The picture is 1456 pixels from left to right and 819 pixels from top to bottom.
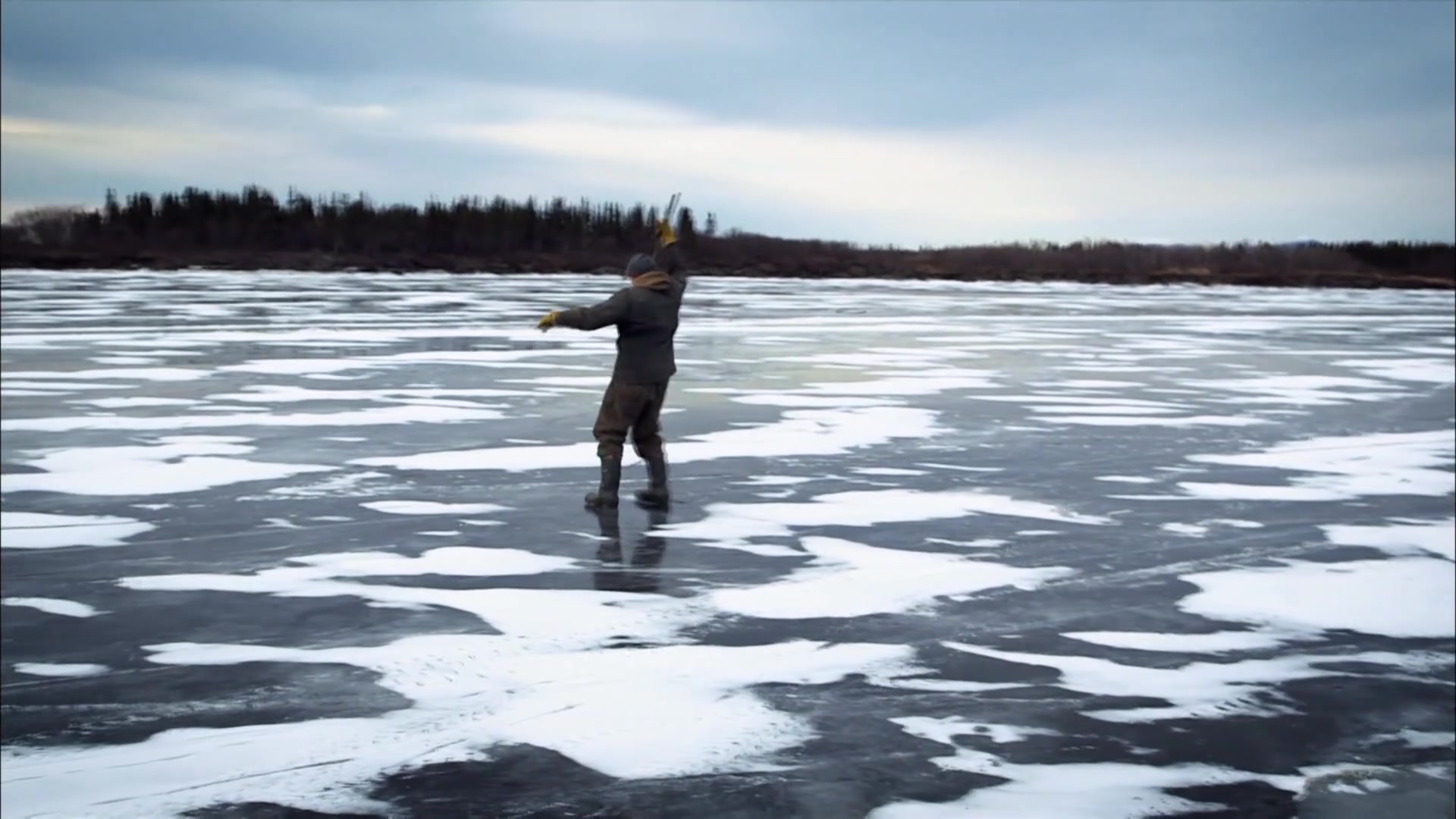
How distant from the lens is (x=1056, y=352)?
21688mm

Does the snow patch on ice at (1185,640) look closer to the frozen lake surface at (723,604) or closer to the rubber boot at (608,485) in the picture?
the frozen lake surface at (723,604)

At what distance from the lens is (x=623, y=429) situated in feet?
27.2

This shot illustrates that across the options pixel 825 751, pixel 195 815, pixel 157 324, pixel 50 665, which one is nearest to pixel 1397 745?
pixel 825 751

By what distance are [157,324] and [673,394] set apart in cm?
1410

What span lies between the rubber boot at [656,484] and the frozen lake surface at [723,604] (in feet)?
0.93

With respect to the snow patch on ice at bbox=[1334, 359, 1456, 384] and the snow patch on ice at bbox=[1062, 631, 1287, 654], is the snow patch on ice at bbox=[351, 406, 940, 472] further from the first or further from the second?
the snow patch on ice at bbox=[1334, 359, 1456, 384]

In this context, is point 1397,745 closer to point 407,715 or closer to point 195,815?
point 407,715

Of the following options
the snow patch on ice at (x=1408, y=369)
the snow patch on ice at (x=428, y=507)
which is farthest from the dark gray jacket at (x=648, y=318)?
the snow patch on ice at (x=1408, y=369)

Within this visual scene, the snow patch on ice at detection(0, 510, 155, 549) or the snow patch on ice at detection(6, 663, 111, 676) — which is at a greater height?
the snow patch on ice at detection(0, 510, 155, 549)

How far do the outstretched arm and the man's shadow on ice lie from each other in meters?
1.13

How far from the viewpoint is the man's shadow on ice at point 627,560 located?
6.44m

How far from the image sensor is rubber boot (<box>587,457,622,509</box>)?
8203 mm

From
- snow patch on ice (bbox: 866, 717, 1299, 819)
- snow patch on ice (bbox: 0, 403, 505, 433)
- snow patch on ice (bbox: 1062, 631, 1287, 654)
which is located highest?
snow patch on ice (bbox: 0, 403, 505, 433)

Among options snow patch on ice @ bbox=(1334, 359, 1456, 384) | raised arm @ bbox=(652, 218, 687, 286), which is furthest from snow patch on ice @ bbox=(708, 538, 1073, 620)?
snow patch on ice @ bbox=(1334, 359, 1456, 384)
